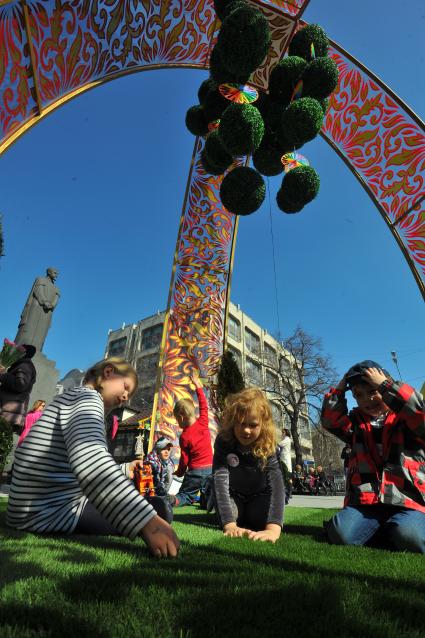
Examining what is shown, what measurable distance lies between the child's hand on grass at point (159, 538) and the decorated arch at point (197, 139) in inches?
160

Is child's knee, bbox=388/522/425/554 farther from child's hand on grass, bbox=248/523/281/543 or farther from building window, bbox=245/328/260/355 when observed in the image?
building window, bbox=245/328/260/355

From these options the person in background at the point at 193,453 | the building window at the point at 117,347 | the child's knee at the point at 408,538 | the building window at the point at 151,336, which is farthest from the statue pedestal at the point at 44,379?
the building window at the point at 117,347

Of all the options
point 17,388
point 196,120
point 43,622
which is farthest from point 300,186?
point 17,388

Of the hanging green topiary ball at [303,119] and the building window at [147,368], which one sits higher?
the building window at [147,368]

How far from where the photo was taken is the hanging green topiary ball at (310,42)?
5.12 m

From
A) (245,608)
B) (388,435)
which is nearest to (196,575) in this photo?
(245,608)

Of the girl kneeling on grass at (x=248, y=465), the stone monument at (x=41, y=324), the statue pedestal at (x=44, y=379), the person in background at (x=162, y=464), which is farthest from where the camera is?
the stone monument at (x=41, y=324)

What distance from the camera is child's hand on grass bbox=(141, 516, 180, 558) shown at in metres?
1.53

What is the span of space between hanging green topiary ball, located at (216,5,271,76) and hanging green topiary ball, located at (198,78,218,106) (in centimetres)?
152

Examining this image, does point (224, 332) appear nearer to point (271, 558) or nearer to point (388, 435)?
point (388, 435)

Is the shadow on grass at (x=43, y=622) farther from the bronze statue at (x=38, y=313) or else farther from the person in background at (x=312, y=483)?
the person in background at (x=312, y=483)

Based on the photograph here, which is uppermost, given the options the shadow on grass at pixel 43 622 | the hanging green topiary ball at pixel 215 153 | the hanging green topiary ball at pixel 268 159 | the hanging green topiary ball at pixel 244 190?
the hanging green topiary ball at pixel 215 153

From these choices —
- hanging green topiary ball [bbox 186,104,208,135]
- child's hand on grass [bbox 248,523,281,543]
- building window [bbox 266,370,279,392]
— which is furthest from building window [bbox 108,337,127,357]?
child's hand on grass [bbox 248,523,281,543]

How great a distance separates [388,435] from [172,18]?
6.61m
